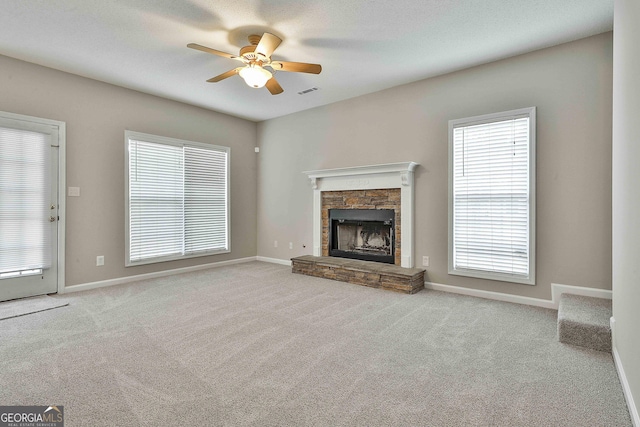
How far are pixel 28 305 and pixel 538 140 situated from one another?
593cm

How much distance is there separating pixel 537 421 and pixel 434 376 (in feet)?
1.88

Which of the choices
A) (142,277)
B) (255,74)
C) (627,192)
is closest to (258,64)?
(255,74)

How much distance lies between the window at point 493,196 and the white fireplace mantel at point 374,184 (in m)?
0.55

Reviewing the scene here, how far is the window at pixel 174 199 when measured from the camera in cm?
474

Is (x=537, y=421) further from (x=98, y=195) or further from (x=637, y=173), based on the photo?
(x=98, y=195)

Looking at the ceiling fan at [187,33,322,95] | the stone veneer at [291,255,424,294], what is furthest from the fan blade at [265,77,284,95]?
the stone veneer at [291,255,424,294]

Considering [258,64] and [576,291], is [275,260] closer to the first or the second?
[258,64]

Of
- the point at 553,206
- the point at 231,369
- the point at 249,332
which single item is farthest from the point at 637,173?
the point at 249,332

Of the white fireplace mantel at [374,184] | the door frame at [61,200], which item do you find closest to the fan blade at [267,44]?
the white fireplace mantel at [374,184]

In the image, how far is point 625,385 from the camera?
185 cm

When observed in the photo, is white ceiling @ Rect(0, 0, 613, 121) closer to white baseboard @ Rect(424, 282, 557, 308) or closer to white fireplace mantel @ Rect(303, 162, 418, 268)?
white fireplace mantel @ Rect(303, 162, 418, 268)

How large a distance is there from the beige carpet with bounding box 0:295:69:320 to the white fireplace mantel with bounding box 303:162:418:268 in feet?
11.5

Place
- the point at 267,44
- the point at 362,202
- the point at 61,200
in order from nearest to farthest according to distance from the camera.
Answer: the point at 267,44 → the point at 61,200 → the point at 362,202

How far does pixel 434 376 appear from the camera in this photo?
81.4 inches
